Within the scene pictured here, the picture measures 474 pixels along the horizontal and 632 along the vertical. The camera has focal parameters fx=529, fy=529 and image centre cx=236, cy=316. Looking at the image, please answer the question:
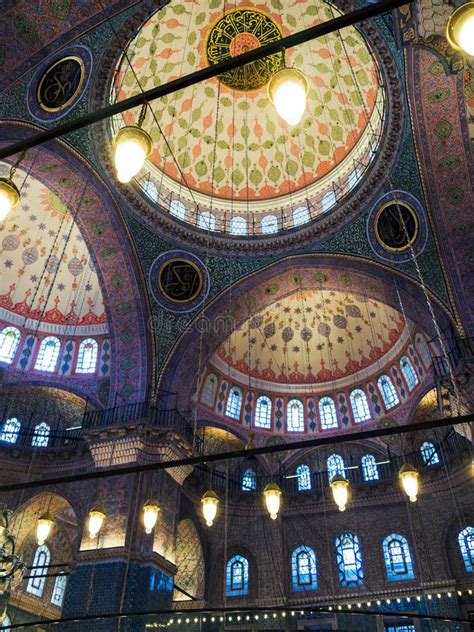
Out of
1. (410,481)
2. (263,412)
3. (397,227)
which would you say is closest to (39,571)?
(263,412)

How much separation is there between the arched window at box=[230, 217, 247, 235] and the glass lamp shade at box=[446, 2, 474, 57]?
1096cm

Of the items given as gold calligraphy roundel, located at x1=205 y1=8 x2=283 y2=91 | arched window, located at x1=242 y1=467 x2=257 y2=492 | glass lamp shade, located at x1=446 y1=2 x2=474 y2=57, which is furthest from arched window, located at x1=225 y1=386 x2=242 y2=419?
glass lamp shade, located at x1=446 y1=2 x2=474 y2=57

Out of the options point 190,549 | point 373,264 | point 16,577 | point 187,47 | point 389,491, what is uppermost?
point 187,47

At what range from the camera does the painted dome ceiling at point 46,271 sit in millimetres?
14914

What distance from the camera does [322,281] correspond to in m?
A: 13.2

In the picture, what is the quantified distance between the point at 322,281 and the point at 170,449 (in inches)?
215

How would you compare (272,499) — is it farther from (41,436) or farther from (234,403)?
(41,436)

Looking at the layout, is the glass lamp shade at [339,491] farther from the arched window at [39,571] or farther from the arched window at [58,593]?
the arched window at [58,593]

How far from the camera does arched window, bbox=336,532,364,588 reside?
14227 mm

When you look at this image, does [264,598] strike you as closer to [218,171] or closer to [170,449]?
[170,449]

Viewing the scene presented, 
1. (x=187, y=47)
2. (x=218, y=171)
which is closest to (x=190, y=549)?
(x=218, y=171)

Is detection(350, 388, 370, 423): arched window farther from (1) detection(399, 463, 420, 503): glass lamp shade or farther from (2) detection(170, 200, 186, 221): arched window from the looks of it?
(1) detection(399, 463, 420, 503): glass lamp shade

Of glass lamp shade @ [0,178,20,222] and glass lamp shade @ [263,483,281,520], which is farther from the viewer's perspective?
glass lamp shade @ [263,483,281,520]

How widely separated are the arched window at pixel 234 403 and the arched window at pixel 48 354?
211 inches
